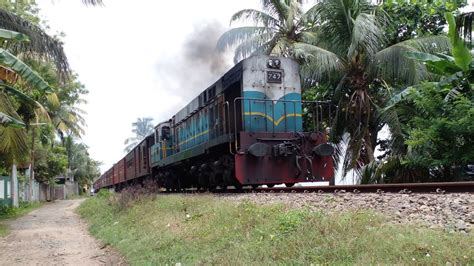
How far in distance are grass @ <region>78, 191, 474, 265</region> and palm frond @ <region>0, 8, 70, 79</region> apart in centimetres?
577

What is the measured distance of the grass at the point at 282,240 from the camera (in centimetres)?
384

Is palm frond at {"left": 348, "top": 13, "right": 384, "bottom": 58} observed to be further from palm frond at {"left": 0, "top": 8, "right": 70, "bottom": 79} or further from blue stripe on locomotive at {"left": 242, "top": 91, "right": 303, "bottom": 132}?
palm frond at {"left": 0, "top": 8, "right": 70, "bottom": 79}

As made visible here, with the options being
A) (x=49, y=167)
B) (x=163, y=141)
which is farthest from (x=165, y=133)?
(x=49, y=167)

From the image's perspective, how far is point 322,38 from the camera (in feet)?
63.1

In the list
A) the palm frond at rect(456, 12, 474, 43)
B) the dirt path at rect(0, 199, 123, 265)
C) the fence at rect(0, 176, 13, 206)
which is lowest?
the dirt path at rect(0, 199, 123, 265)

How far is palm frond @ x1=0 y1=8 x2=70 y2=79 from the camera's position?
38.7 feet

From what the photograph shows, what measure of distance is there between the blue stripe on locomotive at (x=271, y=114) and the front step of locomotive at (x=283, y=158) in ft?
1.11

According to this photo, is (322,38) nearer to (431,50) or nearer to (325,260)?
(431,50)

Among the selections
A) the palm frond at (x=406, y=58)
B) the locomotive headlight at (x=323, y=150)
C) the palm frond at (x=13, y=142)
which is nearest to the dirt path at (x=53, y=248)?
the palm frond at (x=13, y=142)

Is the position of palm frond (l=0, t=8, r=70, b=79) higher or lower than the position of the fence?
higher

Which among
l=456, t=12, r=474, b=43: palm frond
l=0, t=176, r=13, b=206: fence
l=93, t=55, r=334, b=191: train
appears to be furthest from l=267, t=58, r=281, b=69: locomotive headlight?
l=0, t=176, r=13, b=206: fence

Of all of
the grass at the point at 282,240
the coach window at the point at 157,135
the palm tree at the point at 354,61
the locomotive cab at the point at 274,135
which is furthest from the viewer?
the coach window at the point at 157,135

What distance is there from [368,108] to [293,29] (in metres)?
5.37

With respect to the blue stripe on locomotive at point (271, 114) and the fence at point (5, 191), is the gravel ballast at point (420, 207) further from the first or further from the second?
the fence at point (5, 191)
